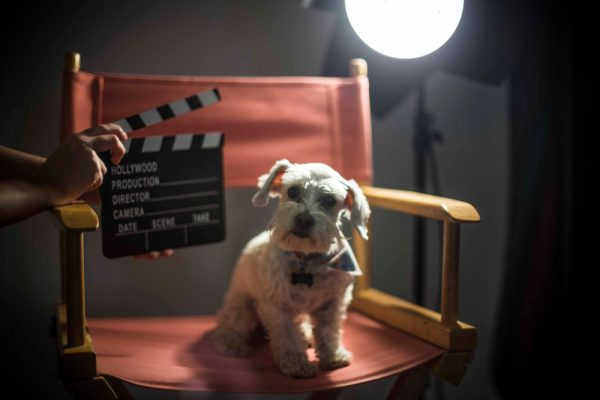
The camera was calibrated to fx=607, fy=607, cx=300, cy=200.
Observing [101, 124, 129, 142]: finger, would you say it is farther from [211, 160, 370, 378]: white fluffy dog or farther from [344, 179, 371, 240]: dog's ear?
[344, 179, 371, 240]: dog's ear

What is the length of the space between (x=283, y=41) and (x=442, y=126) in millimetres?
715

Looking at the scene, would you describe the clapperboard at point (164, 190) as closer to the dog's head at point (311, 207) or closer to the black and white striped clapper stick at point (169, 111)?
the black and white striped clapper stick at point (169, 111)

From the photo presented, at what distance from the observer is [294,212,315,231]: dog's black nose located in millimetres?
1301

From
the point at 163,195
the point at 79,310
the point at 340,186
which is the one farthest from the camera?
the point at 163,195

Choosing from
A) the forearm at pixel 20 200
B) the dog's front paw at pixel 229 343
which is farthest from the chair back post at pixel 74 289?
the dog's front paw at pixel 229 343

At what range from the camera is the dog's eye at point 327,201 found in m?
1.35

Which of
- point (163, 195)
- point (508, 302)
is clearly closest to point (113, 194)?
point (163, 195)

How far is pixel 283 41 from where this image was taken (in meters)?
2.10

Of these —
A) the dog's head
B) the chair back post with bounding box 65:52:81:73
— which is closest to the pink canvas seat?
the dog's head

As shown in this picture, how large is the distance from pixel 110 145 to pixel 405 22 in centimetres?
83

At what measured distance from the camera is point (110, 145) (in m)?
1.34

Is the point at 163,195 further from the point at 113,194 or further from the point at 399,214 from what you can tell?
the point at 399,214

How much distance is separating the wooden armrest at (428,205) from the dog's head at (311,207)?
6.6 inches

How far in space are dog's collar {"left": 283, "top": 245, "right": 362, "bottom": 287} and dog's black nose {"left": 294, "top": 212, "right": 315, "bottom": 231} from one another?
12cm
